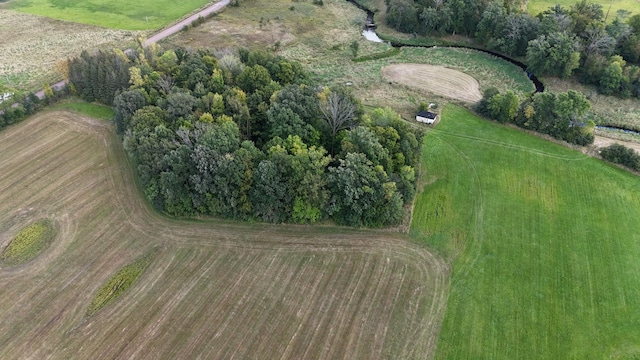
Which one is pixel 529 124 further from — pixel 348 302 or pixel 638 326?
pixel 348 302

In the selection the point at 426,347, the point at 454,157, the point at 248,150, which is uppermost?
the point at 248,150

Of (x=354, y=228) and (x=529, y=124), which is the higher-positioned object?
(x=529, y=124)

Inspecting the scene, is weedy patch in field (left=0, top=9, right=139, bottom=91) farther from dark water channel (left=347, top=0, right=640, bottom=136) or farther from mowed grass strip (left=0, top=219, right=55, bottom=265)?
dark water channel (left=347, top=0, right=640, bottom=136)

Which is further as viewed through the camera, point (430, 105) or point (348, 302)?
point (430, 105)

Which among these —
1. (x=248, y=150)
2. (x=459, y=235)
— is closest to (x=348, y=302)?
(x=459, y=235)

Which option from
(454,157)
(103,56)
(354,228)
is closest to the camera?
(354,228)

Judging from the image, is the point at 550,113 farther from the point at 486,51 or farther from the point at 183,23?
the point at 183,23

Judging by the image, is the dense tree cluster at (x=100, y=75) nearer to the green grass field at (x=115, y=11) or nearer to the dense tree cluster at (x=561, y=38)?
the green grass field at (x=115, y=11)

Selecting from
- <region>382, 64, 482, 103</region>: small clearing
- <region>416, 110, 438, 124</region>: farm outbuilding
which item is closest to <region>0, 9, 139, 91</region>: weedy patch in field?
<region>382, 64, 482, 103</region>: small clearing
